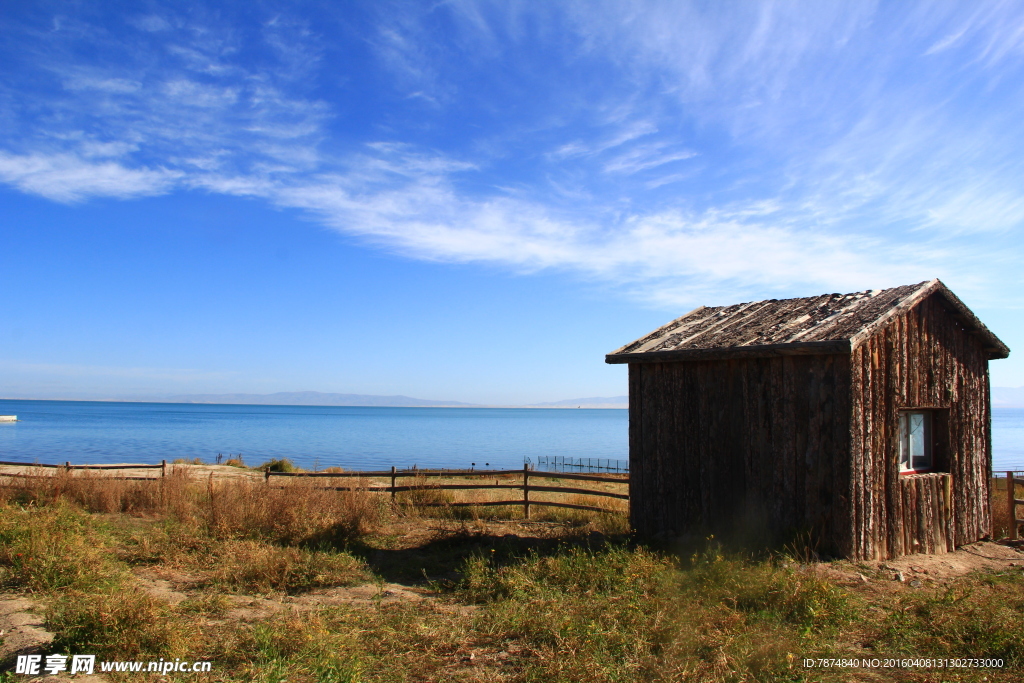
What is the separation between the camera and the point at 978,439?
1066 centimetres

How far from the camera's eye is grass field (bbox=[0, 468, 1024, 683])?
545cm

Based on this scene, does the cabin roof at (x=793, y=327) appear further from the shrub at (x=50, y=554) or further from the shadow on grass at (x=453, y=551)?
the shrub at (x=50, y=554)

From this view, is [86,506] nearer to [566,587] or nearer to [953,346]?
[566,587]

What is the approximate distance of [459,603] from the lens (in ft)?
25.0

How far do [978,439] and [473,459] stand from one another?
46.5 metres

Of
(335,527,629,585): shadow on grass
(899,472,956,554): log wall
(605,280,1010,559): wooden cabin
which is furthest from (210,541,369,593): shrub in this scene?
(899,472,956,554): log wall

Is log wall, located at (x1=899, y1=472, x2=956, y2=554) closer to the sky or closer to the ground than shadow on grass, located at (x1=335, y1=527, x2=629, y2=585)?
closer to the sky

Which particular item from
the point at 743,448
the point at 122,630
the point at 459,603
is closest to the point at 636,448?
the point at 743,448

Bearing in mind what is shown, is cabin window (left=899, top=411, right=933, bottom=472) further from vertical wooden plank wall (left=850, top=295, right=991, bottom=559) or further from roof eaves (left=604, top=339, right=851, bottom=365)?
roof eaves (left=604, top=339, right=851, bottom=365)

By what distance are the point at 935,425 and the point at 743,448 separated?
3.51 meters

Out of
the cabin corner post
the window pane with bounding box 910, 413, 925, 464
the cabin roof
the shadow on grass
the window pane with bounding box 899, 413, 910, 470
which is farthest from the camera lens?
the cabin corner post

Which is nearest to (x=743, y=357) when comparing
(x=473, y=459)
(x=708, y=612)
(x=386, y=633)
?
(x=708, y=612)

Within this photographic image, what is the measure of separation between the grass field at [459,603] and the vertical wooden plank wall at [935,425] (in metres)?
0.83

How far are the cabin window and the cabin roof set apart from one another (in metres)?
1.78
